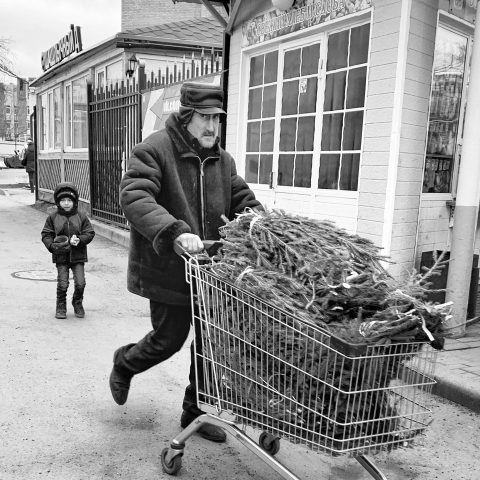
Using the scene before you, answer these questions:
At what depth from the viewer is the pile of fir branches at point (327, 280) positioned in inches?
83.2

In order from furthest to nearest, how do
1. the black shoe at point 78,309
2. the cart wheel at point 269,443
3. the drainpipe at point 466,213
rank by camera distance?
the black shoe at point 78,309
the drainpipe at point 466,213
the cart wheel at point 269,443

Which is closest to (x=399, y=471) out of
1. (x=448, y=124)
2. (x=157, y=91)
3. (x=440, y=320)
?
(x=440, y=320)

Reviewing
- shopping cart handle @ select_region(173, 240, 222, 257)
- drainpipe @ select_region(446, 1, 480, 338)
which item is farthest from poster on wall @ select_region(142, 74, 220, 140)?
shopping cart handle @ select_region(173, 240, 222, 257)

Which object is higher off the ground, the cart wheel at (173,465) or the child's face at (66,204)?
the child's face at (66,204)

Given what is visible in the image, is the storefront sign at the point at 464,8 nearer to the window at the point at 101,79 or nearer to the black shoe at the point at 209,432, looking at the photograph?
the black shoe at the point at 209,432

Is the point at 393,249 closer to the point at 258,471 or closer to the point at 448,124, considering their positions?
the point at 448,124

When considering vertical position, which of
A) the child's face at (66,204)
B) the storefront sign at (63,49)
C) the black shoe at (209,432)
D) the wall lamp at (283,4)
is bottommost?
the black shoe at (209,432)

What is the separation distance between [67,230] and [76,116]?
11614mm

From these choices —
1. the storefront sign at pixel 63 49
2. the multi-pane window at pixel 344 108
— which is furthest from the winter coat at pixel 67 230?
the storefront sign at pixel 63 49

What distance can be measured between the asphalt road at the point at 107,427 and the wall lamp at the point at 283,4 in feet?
14.1

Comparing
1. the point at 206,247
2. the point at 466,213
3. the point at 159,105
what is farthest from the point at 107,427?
the point at 159,105

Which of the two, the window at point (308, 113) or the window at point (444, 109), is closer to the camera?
the window at point (444, 109)

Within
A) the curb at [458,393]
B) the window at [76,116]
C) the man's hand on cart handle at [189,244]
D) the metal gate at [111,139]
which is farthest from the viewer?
the window at [76,116]

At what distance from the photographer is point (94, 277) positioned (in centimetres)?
780
